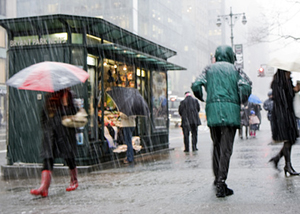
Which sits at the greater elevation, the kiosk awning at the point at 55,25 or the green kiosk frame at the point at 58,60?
the kiosk awning at the point at 55,25

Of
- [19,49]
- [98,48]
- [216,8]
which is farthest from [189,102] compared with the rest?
[216,8]

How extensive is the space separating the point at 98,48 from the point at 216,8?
Answer: 134462 mm

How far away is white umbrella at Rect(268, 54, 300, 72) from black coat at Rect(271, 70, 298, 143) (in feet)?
0.97

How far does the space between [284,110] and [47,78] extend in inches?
161

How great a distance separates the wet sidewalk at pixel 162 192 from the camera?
5.36 metres

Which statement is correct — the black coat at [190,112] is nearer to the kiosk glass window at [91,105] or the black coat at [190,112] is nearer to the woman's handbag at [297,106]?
the kiosk glass window at [91,105]

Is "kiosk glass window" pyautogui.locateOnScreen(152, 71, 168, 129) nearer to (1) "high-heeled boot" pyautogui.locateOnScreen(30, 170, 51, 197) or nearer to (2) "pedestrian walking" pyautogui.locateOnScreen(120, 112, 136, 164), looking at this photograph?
(2) "pedestrian walking" pyautogui.locateOnScreen(120, 112, 136, 164)

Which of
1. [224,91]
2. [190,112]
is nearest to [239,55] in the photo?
[190,112]

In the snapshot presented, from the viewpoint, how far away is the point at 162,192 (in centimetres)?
648

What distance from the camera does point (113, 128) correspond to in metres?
11.9

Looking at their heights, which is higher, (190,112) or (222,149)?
(190,112)

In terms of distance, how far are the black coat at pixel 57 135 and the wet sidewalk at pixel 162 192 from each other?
0.70 m

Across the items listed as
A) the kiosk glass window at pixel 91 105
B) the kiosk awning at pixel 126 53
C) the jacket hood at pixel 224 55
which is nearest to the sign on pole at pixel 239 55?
the kiosk awning at pixel 126 53

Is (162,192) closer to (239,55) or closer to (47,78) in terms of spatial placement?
(47,78)
